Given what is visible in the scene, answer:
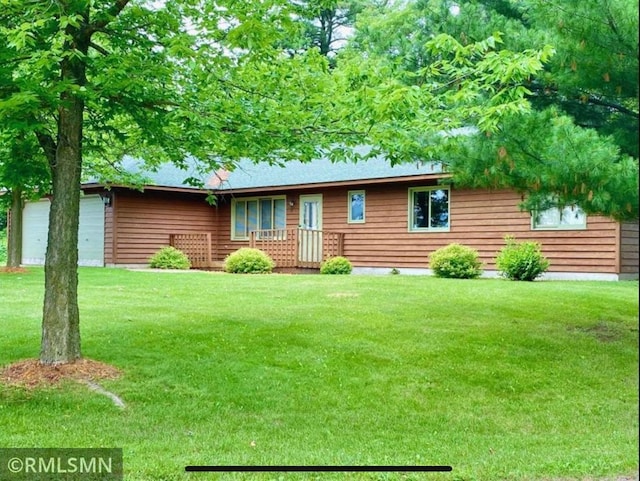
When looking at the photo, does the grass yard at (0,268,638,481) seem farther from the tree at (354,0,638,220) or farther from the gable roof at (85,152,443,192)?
the gable roof at (85,152,443,192)

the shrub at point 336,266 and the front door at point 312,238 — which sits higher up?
the front door at point 312,238

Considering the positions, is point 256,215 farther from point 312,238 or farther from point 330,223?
point 312,238

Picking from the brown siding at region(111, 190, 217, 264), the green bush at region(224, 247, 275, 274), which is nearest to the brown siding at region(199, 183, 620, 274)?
the green bush at region(224, 247, 275, 274)

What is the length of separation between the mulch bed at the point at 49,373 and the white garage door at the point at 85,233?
13.7 metres

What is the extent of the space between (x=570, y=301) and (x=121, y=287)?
8103 millimetres

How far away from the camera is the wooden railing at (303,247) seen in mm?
18734

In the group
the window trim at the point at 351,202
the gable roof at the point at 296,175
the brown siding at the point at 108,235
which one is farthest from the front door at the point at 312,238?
the brown siding at the point at 108,235

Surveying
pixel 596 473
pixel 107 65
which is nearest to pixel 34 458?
pixel 107 65

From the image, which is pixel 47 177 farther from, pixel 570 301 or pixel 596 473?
pixel 570 301

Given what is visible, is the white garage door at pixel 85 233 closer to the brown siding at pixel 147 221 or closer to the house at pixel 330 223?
the house at pixel 330 223

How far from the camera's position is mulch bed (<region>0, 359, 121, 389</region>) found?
19.7 ft

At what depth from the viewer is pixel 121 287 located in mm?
12734

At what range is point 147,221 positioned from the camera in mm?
20453

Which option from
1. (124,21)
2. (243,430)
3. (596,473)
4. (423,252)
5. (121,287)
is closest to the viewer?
(596,473)
